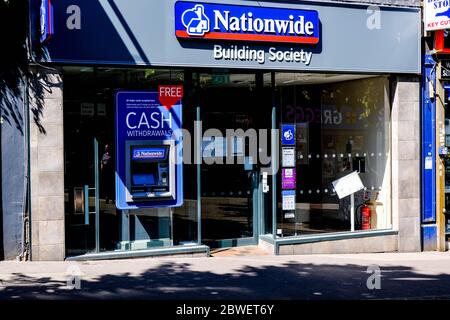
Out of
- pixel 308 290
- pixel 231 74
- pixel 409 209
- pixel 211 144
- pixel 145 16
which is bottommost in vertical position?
pixel 308 290

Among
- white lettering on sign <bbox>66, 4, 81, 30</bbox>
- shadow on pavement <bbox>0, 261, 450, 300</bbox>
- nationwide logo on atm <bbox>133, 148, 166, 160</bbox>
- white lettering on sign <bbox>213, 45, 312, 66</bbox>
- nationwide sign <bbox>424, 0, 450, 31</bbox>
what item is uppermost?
nationwide sign <bbox>424, 0, 450, 31</bbox>

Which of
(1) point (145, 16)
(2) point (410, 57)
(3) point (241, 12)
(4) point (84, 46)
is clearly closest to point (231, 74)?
(3) point (241, 12)

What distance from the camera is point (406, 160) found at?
40.4 ft

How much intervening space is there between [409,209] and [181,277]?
16.8ft

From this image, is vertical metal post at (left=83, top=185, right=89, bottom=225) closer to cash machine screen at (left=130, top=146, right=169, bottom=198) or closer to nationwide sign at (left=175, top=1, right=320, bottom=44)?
cash machine screen at (left=130, top=146, right=169, bottom=198)

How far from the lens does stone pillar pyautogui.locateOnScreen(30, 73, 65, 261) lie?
9.95 metres

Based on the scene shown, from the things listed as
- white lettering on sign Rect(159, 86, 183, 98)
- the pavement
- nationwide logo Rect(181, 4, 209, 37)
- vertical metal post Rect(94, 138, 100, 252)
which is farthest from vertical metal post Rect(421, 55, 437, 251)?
vertical metal post Rect(94, 138, 100, 252)

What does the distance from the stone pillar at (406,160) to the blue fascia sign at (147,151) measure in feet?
13.7

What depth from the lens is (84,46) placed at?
9977 mm

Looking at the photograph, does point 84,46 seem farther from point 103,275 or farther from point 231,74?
point 103,275

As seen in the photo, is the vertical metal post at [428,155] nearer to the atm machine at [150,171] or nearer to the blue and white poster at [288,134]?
the blue and white poster at [288,134]

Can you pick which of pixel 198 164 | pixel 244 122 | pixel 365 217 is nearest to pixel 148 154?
pixel 198 164

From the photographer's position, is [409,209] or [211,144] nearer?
[211,144]

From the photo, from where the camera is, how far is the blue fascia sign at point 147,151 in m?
10.6
